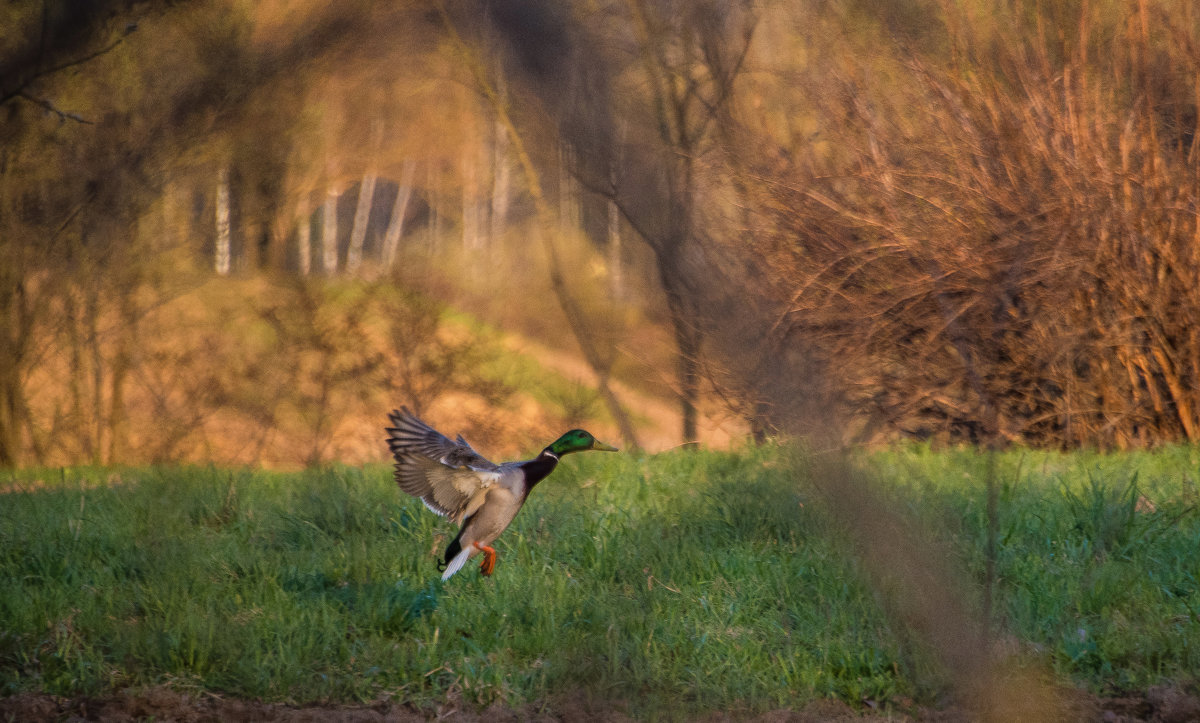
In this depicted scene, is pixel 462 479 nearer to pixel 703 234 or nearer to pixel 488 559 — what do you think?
pixel 488 559

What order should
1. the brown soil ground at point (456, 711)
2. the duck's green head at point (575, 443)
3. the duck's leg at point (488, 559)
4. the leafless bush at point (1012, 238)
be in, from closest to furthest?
1. the brown soil ground at point (456, 711)
2. the duck's leg at point (488, 559)
3. the duck's green head at point (575, 443)
4. the leafless bush at point (1012, 238)

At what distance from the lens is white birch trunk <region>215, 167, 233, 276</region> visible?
39.7 ft

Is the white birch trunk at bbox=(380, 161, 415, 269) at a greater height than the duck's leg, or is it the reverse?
the white birch trunk at bbox=(380, 161, 415, 269)

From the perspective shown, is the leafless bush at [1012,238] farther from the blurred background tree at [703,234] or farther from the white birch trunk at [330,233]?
the white birch trunk at [330,233]

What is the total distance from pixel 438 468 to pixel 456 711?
2.89ft

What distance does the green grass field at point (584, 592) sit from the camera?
3646 millimetres

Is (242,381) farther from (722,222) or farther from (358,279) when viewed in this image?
(722,222)

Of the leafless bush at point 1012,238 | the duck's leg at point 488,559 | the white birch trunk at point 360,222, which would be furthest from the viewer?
the white birch trunk at point 360,222

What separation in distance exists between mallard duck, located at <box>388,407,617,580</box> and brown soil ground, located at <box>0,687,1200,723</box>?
61 cm

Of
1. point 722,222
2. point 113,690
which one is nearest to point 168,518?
point 113,690

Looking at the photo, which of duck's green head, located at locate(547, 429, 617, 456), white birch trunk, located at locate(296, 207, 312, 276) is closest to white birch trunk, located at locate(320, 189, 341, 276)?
white birch trunk, located at locate(296, 207, 312, 276)

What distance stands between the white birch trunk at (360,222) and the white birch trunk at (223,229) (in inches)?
54.0

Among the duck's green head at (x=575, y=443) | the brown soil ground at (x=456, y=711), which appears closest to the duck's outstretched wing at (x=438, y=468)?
the duck's green head at (x=575, y=443)

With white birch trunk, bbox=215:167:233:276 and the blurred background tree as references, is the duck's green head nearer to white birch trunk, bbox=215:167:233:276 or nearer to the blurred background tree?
the blurred background tree
